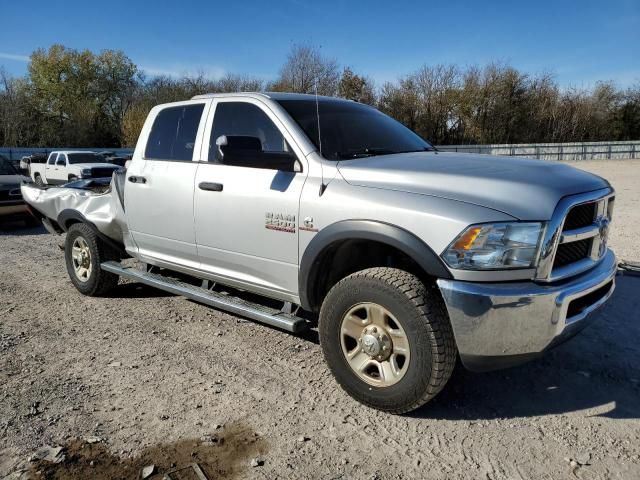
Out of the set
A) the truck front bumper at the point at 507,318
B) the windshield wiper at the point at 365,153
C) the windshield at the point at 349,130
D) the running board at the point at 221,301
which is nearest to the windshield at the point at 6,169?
the running board at the point at 221,301

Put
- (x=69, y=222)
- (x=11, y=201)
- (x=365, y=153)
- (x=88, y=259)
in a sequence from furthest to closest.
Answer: (x=11, y=201), (x=69, y=222), (x=88, y=259), (x=365, y=153)

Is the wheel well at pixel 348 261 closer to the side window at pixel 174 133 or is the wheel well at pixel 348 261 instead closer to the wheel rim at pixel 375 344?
the wheel rim at pixel 375 344

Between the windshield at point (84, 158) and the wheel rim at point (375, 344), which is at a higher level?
the windshield at point (84, 158)

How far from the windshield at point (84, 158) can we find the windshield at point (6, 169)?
8.87m

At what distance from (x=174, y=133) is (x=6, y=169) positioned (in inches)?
356

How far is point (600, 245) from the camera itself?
3340 millimetres

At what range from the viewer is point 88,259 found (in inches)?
226

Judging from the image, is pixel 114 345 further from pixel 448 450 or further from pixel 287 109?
pixel 448 450

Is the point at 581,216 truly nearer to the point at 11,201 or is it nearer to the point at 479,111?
the point at 11,201

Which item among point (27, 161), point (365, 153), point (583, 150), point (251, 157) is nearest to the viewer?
point (251, 157)

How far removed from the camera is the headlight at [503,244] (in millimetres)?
2781

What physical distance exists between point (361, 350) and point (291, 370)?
0.80 m

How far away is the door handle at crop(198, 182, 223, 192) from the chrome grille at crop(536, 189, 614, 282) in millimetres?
2374

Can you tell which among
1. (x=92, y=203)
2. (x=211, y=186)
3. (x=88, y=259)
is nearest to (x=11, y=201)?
(x=88, y=259)
